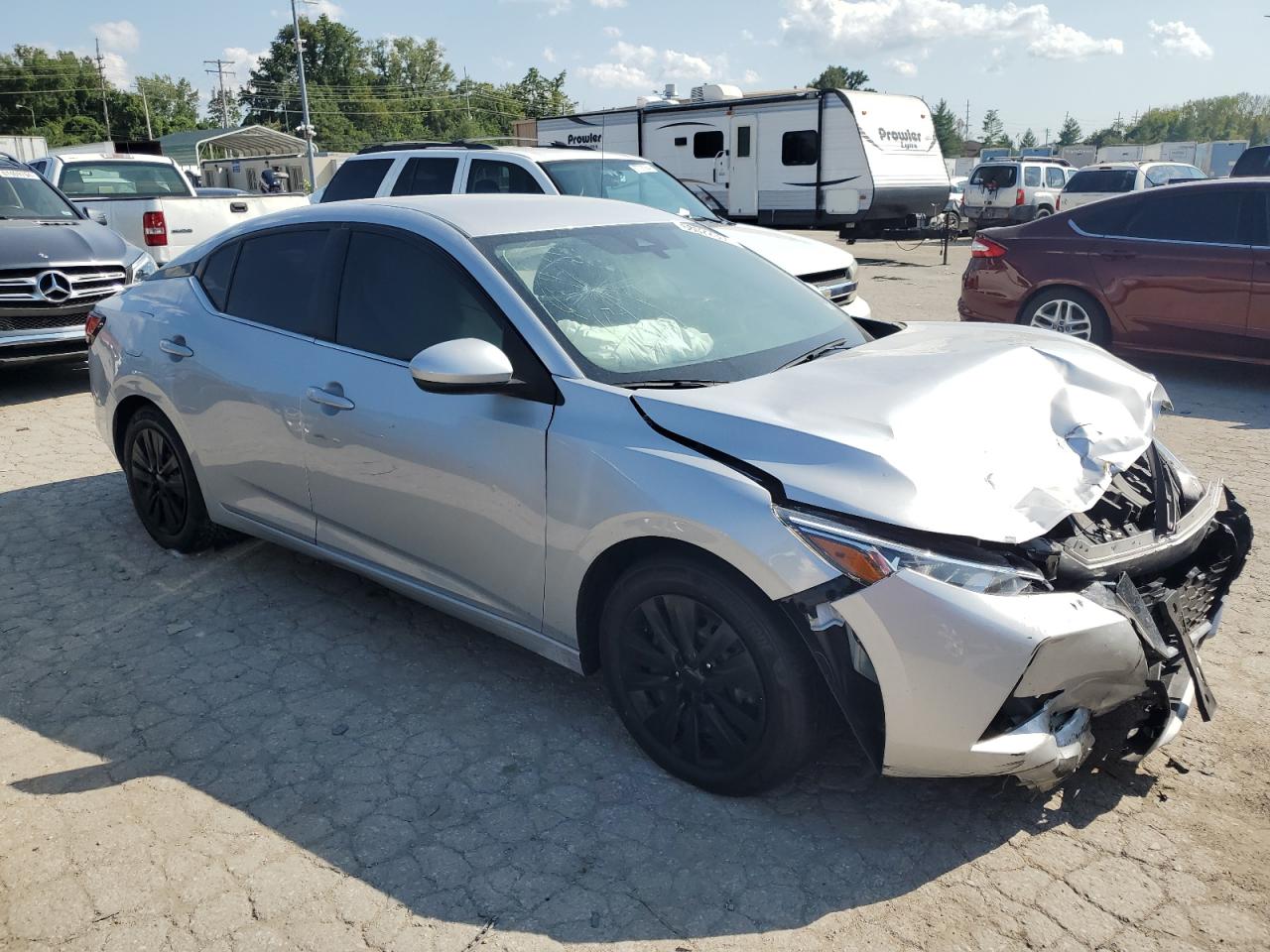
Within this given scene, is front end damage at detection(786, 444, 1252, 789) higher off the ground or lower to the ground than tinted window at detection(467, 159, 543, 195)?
lower

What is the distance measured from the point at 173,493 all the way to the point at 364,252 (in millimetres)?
1743

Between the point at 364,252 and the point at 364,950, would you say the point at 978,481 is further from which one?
the point at 364,252

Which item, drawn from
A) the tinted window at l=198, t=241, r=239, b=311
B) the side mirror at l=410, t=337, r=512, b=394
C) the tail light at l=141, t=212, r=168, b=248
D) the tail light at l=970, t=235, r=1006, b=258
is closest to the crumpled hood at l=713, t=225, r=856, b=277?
the tail light at l=970, t=235, r=1006, b=258

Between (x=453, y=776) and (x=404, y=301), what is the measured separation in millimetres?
1667

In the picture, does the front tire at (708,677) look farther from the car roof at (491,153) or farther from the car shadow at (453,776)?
the car roof at (491,153)

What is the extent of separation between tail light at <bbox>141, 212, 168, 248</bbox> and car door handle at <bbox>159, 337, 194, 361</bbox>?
23.5ft

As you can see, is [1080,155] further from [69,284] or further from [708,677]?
[708,677]

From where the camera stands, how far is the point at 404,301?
3646 millimetres

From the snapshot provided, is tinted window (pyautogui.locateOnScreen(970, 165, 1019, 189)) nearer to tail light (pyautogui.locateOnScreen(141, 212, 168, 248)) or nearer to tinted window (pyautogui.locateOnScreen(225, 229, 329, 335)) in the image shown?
tail light (pyautogui.locateOnScreen(141, 212, 168, 248))

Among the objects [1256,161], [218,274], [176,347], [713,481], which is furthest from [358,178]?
[1256,161]

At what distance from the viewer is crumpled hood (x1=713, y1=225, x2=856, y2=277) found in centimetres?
784

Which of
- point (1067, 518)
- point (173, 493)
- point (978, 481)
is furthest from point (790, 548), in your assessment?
point (173, 493)

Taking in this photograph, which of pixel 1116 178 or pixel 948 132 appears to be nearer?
pixel 1116 178

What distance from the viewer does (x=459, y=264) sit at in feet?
11.4
